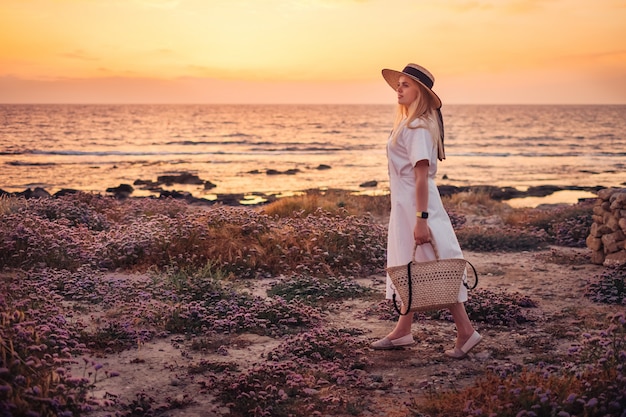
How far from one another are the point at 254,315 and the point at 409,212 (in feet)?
8.81

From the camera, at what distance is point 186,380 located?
603cm

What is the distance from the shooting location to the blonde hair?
20.4 feet

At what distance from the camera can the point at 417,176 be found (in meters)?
6.14

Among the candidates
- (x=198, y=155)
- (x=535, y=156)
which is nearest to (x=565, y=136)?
(x=535, y=156)

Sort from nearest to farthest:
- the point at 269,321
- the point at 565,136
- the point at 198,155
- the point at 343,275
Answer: the point at 269,321 < the point at 343,275 < the point at 198,155 < the point at 565,136

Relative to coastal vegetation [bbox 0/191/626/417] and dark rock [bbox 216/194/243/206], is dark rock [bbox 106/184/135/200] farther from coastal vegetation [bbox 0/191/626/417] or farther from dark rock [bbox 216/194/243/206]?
coastal vegetation [bbox 0/191/626/417]

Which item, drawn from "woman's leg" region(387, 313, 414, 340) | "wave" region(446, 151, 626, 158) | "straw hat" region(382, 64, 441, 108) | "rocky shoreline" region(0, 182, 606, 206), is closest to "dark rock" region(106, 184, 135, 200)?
"rocky shoreline" region(0, 182, 606, 206)

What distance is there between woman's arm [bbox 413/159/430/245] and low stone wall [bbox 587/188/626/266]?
6.21 m

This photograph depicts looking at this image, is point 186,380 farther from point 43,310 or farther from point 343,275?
point 343,275

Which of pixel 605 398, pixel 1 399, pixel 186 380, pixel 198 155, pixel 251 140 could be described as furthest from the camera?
pixel 251 140

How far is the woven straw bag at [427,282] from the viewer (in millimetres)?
6121

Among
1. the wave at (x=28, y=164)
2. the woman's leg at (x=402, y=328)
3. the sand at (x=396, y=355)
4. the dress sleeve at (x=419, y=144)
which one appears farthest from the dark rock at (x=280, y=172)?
the dress sleeve at (x=419, y=144)

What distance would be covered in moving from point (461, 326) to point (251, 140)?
65911 millimetres

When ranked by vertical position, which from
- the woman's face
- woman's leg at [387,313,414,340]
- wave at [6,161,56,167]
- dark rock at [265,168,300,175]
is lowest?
wave at [6,161,56,167]
